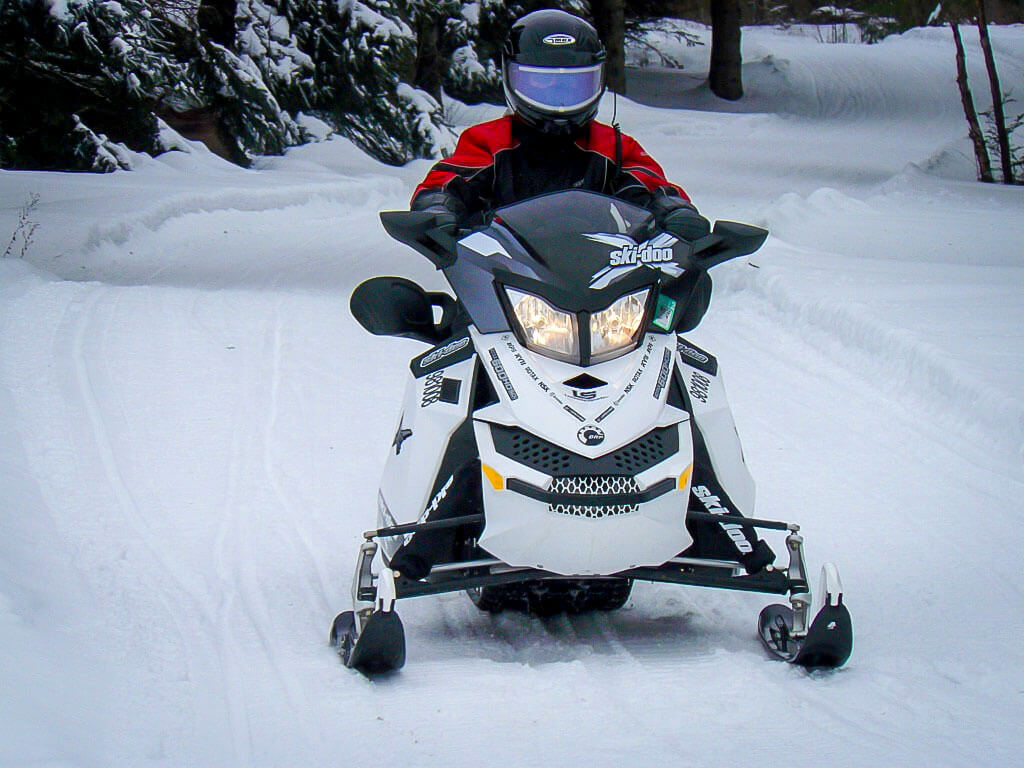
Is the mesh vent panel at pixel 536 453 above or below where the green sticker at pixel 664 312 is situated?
below

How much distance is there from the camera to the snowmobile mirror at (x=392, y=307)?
4262 mm

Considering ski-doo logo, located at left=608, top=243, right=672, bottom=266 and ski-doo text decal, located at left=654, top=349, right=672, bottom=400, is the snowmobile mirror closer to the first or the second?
ski-doo logo, located at left=608, top=243, right=672, bottom=266

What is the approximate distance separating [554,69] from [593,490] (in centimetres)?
172

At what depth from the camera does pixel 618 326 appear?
3.77m

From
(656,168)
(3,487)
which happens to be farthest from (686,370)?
(3,487)

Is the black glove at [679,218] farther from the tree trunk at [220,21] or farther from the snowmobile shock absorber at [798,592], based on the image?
the tree trunk at [220,21]

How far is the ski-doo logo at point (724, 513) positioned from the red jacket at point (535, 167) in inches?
46.4

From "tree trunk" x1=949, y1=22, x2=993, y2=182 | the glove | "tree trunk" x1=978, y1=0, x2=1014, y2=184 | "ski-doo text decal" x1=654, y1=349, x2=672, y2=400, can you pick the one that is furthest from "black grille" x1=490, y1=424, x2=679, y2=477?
"tree trunk" x1=978, y1=0, x2=1014, y2=184

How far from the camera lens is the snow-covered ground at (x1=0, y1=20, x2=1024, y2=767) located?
312cm

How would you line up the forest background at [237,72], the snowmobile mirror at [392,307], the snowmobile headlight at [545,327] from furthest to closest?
the forest background at [237,72], the snowmobile mirror at [392,307], the snowmobile headlight at [545,327]

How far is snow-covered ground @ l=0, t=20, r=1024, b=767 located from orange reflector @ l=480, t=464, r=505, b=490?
0.51 meters

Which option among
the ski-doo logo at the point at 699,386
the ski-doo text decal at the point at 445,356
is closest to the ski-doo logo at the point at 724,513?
the ski-doo logo at the point at 699,386

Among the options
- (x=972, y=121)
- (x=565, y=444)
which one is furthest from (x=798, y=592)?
(x=972, y=121)

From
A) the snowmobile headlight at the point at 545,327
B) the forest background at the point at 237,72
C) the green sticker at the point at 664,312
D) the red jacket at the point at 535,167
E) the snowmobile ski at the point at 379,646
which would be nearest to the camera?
the snowmobile ski at the point at 379,646
